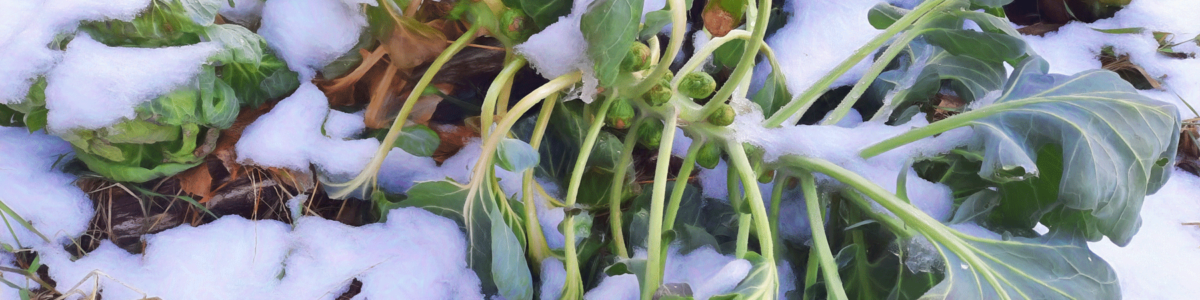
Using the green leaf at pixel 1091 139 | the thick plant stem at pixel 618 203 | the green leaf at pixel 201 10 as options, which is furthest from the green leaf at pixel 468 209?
the green leaf at pixel 1091 139

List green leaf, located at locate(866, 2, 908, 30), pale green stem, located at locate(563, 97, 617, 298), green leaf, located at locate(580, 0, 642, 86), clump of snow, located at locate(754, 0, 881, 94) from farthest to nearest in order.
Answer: clump of snow, located at locate(754, 0, 881, 94) → green leaf, located at locate(866, 2, 908, 30) → pale green stem, located at locate(563, 97, 617, 298) → green leaf, located at locate(580, 0, 642, 86)

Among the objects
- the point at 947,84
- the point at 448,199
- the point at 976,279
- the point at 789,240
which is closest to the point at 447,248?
the point at 448,199

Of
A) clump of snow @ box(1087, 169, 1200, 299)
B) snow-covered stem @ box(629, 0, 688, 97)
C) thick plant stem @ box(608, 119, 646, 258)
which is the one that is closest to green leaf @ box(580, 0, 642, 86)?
snow-covered stem @ box(629, 0, 688, 97)

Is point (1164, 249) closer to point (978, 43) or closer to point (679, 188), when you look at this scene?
point (978, 43)

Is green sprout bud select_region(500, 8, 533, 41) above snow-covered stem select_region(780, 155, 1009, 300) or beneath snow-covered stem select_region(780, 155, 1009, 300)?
above

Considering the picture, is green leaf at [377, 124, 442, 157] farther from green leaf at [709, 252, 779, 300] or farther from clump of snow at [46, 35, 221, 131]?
green leaf at [709, 252, 779, 300]

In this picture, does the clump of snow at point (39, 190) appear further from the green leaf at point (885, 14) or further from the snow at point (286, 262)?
the green leaf at point (885, 14)

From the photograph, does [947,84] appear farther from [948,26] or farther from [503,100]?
[503,100]
